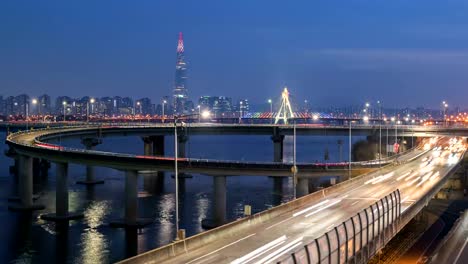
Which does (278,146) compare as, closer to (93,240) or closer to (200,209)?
(200,209)

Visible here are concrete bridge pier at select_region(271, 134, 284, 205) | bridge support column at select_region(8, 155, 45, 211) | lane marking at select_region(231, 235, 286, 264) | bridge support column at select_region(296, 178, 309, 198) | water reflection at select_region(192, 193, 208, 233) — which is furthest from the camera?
concrete bridge pier at select_region(271, 134, 284, 205)

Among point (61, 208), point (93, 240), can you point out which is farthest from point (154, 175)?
point (93, 240)

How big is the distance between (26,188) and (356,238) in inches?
2479

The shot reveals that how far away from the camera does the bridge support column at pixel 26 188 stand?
81625mm

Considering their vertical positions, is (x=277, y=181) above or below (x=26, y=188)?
below

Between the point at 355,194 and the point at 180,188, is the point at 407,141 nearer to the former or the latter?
the point at 180,188

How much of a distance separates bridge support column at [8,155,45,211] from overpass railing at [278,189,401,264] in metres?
55.1

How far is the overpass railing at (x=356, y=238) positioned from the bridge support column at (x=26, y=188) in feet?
181

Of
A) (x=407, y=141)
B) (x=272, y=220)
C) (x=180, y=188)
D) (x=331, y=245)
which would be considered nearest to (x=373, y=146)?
(x=407, y=141)

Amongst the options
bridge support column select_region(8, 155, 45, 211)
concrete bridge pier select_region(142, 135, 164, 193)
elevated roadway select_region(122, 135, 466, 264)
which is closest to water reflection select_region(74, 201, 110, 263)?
bridge support column select_region(8, 155, 45, 211)

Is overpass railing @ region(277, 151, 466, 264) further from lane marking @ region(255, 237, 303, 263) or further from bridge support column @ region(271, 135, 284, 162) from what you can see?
bridge support column @ region(271, 135, 284, 162)

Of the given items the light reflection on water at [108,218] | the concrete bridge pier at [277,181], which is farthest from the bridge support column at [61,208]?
the concrete bridge pier at [277,181]

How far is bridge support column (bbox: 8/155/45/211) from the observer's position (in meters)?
81.6

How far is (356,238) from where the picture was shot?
104 feet
